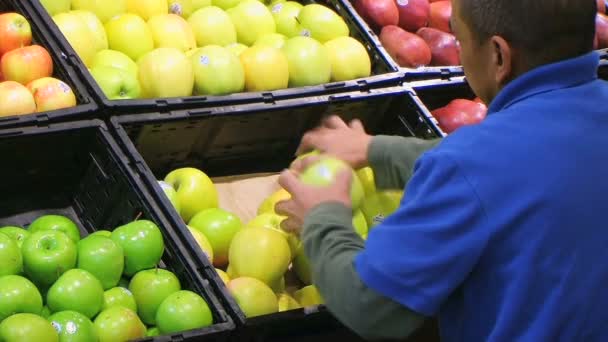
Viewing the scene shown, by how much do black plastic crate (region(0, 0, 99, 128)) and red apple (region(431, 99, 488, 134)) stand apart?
1.21 metres

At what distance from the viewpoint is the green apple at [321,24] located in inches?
122

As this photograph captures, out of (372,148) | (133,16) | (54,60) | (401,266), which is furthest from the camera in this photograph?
(133,16)

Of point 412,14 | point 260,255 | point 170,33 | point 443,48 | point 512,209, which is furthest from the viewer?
point 412,14

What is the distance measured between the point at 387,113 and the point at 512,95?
5.31 feet

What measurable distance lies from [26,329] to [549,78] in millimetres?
1164

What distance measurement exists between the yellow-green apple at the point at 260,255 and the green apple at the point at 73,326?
0.46m

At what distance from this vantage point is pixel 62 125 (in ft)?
7.61

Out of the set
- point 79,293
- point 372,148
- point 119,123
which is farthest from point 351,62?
point 79,293

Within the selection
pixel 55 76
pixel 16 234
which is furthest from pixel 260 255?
pixel 55 76

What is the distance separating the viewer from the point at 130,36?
2777 millimetres

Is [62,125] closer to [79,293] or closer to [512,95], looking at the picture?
[79,293]

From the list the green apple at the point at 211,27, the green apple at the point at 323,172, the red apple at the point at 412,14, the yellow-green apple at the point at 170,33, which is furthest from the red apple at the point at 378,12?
the green apple at the point at 323,172

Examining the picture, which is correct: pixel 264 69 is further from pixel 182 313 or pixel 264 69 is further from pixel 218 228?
pixel 182 313

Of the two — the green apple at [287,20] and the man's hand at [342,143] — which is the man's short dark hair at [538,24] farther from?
the green apple at [287,20]
